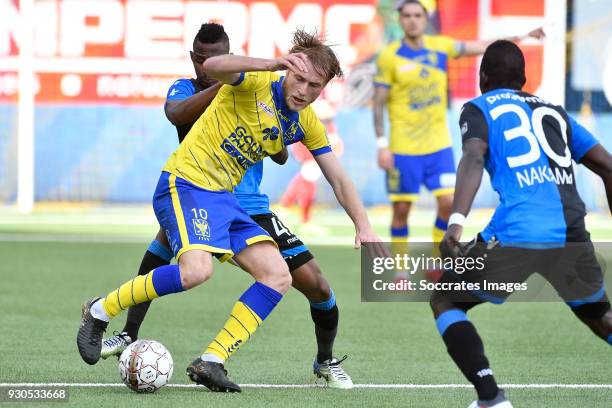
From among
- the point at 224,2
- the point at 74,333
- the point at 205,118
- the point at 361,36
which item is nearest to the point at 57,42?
the point at 224,2

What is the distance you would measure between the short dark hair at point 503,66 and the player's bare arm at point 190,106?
1.48 m

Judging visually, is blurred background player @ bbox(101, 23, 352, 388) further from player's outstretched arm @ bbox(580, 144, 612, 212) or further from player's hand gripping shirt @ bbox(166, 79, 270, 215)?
player's outstretched arm @ bbox(580, 144, 612, 212)

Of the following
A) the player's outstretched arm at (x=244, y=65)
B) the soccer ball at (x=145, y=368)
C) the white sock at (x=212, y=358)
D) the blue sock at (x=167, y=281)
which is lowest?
the soccer ball at (x=145, y=368)

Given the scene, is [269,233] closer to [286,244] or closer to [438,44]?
[286,244]

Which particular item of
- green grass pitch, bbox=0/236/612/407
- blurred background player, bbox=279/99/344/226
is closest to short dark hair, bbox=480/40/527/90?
green grass pitch, bbox=0/236/612/407

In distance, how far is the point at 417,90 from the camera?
11.8 m

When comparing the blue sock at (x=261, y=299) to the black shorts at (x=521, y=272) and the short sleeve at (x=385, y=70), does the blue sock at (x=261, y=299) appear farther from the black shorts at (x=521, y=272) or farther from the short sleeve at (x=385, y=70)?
the short sleeve at (x=385, y=70)

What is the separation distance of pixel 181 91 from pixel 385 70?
Answer: 532 centimetres

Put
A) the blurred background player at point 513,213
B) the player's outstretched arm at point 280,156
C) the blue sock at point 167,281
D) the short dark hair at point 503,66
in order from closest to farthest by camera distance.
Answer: the blurred background player at point 513,213 < the short dark hair at point 503,66 < the blue sock at point 167,281 < the player's outstretched arm at point 280,156

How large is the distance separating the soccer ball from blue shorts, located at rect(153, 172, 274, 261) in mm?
512

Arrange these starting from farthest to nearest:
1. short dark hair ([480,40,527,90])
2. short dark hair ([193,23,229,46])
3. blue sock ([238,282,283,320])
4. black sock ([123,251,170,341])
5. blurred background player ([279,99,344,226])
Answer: blurred background player ([279,99,344,226]), black sock ([123,251,170,341]), short dark hair ([193,23,229,46]), blue sock ([238,282,283,320]), short dark hair ([480,40,527,90])

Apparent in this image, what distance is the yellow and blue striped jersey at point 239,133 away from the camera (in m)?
6.03

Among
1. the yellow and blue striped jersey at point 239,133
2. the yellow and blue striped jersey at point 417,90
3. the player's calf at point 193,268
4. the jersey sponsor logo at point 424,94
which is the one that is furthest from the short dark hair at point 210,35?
the jersey sponsor logo at point 424,94

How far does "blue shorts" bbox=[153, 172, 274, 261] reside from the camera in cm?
599
